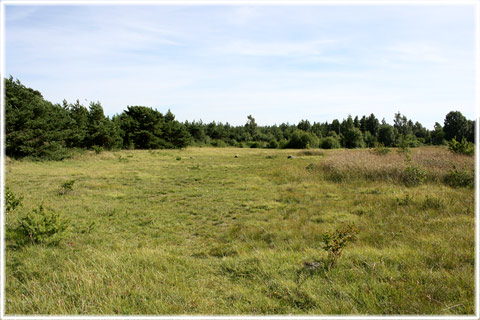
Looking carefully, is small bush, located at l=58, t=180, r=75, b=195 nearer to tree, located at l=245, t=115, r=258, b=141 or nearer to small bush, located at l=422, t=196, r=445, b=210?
small bush, located at l=422, t=196, r=445, b=210

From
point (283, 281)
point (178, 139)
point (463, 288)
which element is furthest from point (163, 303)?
point (178, 139)

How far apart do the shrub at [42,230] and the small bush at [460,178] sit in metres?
11.6

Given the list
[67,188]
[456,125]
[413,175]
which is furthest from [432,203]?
[456,125]

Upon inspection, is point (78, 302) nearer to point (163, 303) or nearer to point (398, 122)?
point (163, 303)

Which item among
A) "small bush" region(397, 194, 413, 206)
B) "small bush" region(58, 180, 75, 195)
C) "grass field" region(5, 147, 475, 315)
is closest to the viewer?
"grass field" region(5, 147, 475, 315)

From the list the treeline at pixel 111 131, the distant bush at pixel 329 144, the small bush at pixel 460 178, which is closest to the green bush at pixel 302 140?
the treeline at pixel 111 131

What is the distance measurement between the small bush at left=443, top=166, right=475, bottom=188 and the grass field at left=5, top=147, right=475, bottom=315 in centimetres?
47

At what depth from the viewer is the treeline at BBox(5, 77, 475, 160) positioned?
20.2m

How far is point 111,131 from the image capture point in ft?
101

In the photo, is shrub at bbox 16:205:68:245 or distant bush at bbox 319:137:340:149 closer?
shrub at bbox 16:205:68:245

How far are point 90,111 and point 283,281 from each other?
35288 mm

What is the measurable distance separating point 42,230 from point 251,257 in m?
3.94

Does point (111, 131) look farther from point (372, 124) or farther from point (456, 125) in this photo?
point (372, 124)

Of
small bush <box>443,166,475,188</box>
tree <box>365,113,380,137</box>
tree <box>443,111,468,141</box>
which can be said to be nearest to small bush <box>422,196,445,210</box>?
small bush <box>443,166,475,188</box>
